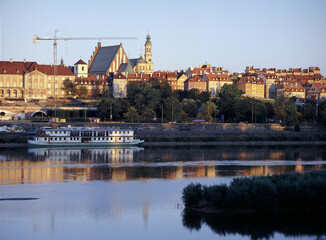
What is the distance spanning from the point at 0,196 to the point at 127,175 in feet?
21.6

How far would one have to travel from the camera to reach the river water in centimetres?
1722

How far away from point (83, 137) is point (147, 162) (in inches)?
413

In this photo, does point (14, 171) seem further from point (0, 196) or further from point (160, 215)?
point (160, 215)

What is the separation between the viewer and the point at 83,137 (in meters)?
39.9

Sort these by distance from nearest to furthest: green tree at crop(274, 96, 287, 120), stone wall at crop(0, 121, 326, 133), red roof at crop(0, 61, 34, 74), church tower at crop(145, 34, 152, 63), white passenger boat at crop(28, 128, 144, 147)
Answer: white passenger boat at crop(28, 128, 144, 147) → stone wall at crop(0, 121, 326, 133) → green tree at crop(274, 96, 287, 120) → red roof at crop(0, 61, 34, 74) → church tower at crop(145, 34, 152, 63)

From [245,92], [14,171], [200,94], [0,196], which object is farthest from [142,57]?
[0,196]

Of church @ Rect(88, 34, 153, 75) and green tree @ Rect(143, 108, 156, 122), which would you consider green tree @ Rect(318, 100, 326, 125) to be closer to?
green tree @ Rect(143, 108, 156, 122)

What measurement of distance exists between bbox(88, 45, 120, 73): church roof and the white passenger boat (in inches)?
1502

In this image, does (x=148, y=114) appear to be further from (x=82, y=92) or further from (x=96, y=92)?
(x=96, y=92)

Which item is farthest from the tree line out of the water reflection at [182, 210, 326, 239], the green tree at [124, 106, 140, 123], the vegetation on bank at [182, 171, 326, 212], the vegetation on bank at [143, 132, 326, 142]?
the water reflection at [182, 210, 326, 239]

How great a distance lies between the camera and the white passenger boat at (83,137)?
39.1 metres

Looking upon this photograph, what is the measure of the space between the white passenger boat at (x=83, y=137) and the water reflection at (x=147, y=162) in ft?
4.67

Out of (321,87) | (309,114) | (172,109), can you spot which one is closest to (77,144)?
(172,109)

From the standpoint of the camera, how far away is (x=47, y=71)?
212ft
